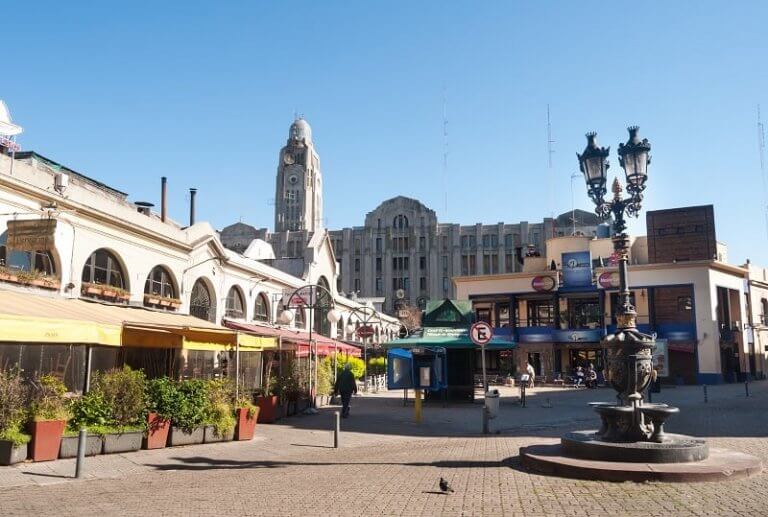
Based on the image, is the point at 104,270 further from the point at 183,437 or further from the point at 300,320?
the point at 300,320

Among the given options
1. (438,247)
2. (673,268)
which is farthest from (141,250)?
(438,247)

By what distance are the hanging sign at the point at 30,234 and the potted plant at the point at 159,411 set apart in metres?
5.00

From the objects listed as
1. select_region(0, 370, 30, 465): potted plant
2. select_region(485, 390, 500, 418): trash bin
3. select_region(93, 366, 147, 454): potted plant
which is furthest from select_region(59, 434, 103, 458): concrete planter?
select_region(485, 390, 500, 418): trash bin

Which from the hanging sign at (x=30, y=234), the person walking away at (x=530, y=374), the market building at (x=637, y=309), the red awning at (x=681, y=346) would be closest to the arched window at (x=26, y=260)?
the hanging sign at (x=30, y=234)

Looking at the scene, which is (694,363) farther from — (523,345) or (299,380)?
(299,380)

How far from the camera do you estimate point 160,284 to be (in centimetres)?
2347

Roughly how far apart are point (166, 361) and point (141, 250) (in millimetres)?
3875

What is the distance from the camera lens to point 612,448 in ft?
34.1

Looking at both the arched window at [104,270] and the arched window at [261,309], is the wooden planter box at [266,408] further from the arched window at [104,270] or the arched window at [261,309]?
the arched window at [261,309]

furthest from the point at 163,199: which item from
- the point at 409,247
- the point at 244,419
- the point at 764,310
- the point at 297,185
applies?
the point at 297,185

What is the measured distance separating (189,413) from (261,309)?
63.0ft

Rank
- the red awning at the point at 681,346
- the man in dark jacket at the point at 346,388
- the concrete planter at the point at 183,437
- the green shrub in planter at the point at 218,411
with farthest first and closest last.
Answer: the red awning at the point at 681,346 < the man in dark jacket at the point at 346,388 < the green shrub in planter at the point at 218,411 < the concrete planter at the point at 183,437

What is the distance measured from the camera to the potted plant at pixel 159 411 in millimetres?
13078

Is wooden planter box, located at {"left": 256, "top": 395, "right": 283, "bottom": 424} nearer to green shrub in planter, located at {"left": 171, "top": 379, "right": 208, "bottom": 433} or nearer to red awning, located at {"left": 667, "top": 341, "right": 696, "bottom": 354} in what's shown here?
green shrub in planter, located at {"left": 171, "top": 379, "right": 208, "bottom": 433}
